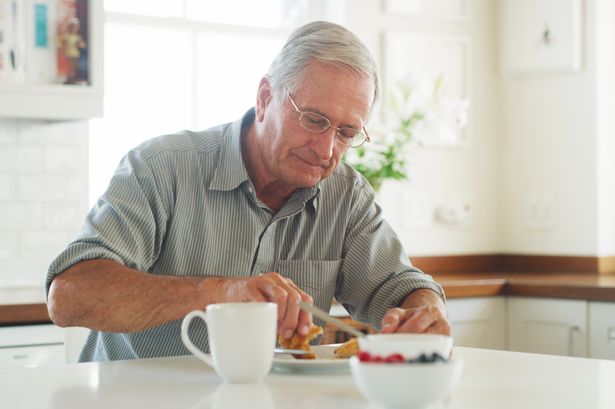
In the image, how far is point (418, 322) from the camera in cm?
165

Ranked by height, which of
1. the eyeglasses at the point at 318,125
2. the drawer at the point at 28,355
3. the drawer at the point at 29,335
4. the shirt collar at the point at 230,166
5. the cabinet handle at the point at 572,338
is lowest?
the cabinet handle at the point at 572,338

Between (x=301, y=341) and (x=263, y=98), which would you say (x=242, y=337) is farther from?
(x=263, y=98)

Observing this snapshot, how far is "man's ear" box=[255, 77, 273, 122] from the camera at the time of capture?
2066 mm

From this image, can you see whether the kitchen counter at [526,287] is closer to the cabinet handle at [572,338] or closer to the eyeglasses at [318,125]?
the cabinet handle at [572,338]

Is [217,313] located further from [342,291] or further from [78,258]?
[342,291]

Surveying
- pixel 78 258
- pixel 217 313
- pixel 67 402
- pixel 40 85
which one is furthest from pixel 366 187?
pixel 40 85

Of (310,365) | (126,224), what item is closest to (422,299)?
(310,365)

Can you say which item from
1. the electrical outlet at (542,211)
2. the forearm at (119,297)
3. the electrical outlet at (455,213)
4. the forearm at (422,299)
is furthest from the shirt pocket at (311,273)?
the electrical outlet at (542,211)

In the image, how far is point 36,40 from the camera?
322cm

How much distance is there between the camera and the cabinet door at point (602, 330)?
10.9 ft

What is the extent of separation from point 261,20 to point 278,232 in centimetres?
213

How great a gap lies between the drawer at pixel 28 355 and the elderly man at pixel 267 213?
78 centimetres

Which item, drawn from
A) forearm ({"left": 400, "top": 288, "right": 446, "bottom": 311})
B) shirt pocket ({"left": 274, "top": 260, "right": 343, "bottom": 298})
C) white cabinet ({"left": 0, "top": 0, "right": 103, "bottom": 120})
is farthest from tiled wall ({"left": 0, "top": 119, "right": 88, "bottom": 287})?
forearm ({"left": 400, "top": 288, "right": 446, "bottom": 311})

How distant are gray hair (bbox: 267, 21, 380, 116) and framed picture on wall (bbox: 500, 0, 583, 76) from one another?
231cm
